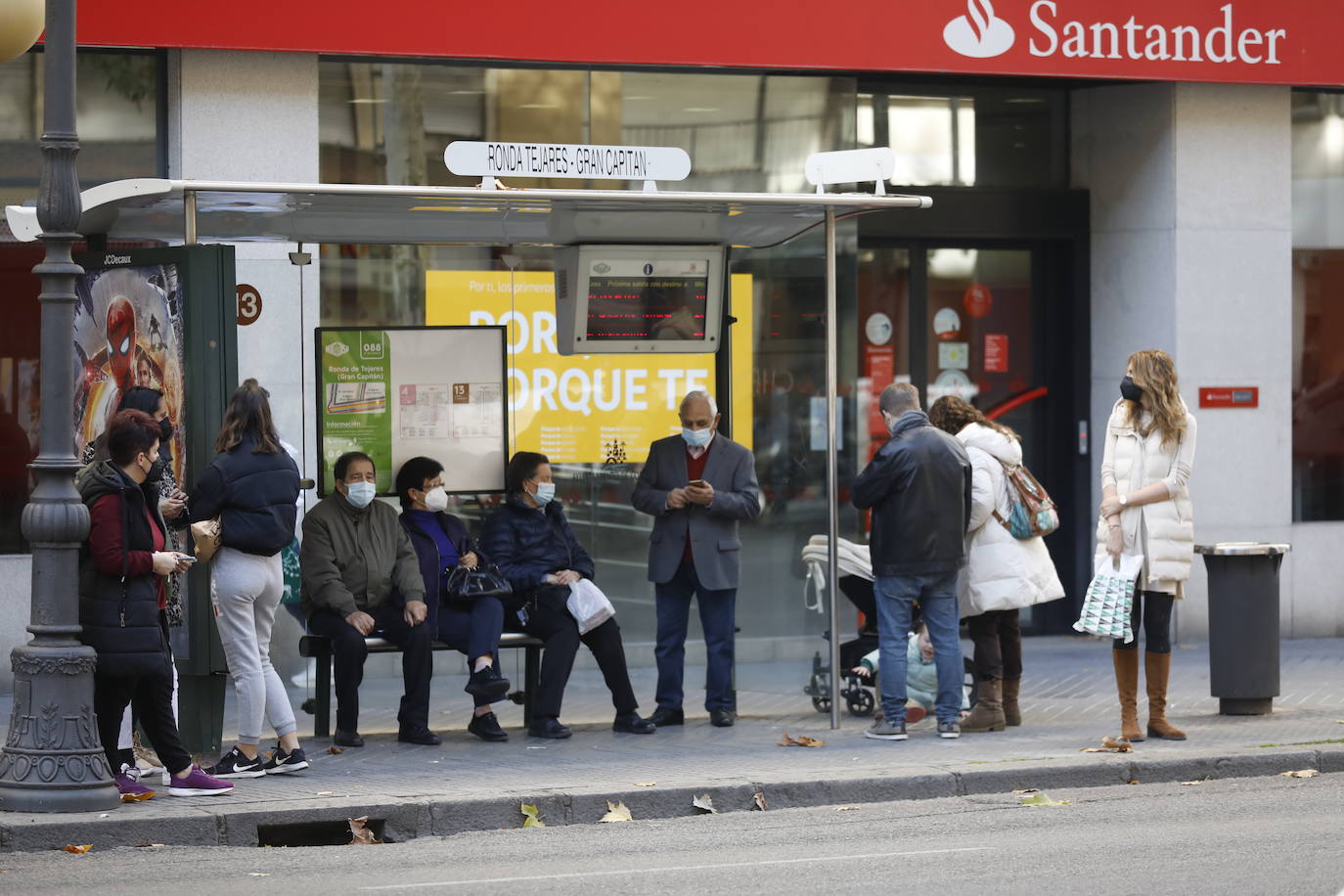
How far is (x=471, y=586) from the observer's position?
10367 mm

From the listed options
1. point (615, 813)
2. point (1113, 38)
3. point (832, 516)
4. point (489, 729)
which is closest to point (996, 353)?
point (1113, 38)

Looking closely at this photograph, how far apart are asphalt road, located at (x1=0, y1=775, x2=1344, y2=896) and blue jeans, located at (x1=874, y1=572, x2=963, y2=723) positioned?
4.83 ft

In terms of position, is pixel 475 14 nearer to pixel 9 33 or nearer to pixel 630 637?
pixel 630 637

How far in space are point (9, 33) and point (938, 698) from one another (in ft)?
19.1

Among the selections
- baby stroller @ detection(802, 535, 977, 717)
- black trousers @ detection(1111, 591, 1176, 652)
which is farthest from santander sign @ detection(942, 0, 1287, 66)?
black trousers @ detection(1111, 591, 1176, 652)

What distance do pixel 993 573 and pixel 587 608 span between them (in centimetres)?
220

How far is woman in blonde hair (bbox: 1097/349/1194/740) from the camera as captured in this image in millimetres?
10047

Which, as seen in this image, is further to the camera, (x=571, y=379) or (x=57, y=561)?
(x=571, y=379)

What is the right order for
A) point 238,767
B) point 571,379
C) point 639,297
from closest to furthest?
point 238,767 → point 639,297 → point 571,379

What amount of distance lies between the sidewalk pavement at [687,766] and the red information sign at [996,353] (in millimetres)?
3382

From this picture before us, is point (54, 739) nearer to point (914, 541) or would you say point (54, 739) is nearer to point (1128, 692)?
point (914, 541)

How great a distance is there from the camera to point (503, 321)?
41.0ft

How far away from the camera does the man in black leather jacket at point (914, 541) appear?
10.2m

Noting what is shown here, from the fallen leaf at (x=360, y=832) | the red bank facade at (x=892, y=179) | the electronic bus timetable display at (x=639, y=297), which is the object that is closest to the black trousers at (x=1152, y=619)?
the red bank facade at (x=892, y=179)
